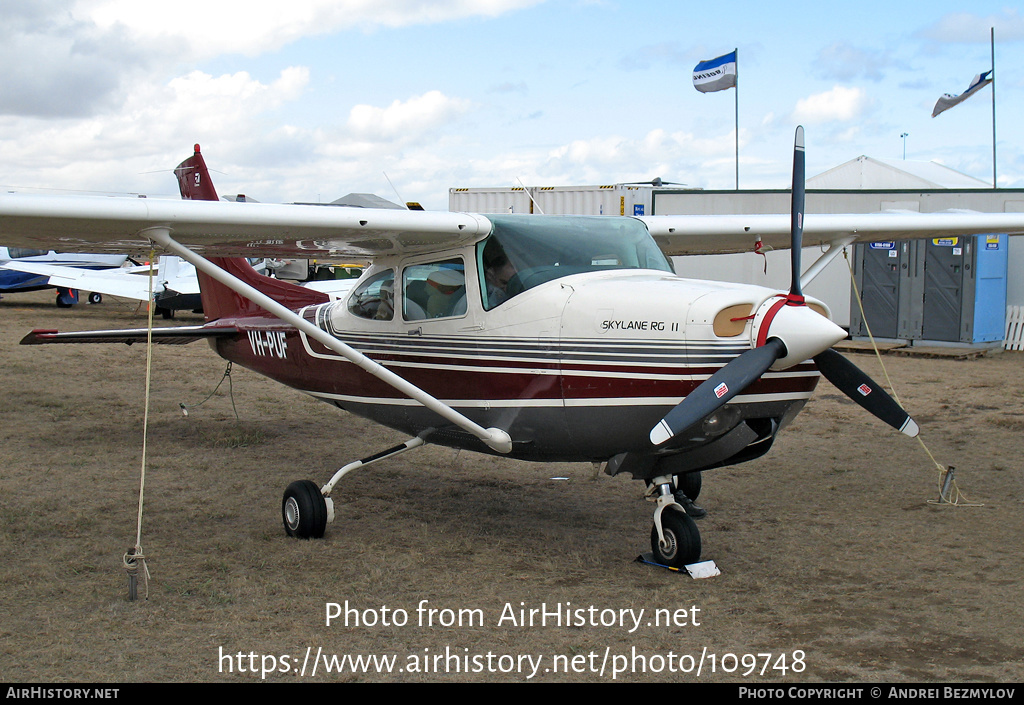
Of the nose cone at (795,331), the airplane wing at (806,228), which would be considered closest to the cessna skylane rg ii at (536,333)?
the nose cone at (795,331)

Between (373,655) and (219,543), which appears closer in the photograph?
(373,655)

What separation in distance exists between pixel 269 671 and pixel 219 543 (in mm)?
2196

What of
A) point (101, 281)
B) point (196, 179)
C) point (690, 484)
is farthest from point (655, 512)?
point (101, 281)

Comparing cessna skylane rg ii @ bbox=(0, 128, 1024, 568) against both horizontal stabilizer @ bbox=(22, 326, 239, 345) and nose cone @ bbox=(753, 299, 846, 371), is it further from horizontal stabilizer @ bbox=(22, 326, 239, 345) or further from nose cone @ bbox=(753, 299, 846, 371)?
horizontal stabilizer @ bbox=(22, 326, 239, 345)

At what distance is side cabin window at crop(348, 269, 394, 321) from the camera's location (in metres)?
6.58

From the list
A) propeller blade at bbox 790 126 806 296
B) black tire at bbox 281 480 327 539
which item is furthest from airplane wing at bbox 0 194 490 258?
propeller blade at bbox 790 126 806 296

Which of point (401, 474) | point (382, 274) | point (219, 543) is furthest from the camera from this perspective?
point (401, 474)

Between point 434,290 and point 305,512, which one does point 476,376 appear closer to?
point 434,290

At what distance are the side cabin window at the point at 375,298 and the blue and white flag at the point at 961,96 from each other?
23.9 meters

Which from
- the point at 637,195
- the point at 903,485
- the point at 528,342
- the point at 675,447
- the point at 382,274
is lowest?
the point at 903,485

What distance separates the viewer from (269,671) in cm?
409

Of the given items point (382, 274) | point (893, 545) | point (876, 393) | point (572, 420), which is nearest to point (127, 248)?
point (382, 274)

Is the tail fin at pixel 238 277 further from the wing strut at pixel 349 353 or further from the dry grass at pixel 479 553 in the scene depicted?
the wing strut at pixel 349 353

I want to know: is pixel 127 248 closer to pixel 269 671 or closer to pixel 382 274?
pixel 382 274
